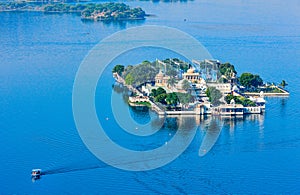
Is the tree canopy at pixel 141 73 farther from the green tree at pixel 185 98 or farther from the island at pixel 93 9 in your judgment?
the island at pixel 93 9

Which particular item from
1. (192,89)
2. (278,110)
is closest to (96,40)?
(192,89)

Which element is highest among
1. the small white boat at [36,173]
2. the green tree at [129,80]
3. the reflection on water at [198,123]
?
the green tree at [129,80]

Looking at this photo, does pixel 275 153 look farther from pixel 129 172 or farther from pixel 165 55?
pixel 165 55

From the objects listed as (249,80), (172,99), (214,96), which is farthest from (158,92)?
(249,80)

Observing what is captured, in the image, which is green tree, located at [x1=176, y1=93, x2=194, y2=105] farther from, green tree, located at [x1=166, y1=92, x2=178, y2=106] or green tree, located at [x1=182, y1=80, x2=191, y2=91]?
green tree, located at [x1=182, y1=80, x2=191, y2=91]

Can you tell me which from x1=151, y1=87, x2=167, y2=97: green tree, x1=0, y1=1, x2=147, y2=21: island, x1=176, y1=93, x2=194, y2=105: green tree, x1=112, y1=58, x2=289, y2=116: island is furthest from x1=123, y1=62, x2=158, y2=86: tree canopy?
x1=0, y1=1, x2=147, y2=21: island

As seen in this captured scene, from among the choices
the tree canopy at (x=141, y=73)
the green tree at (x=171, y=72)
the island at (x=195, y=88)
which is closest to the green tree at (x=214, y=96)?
the island at (x=195, y=88)

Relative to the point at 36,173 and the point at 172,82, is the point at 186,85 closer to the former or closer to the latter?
the point at 172,82
